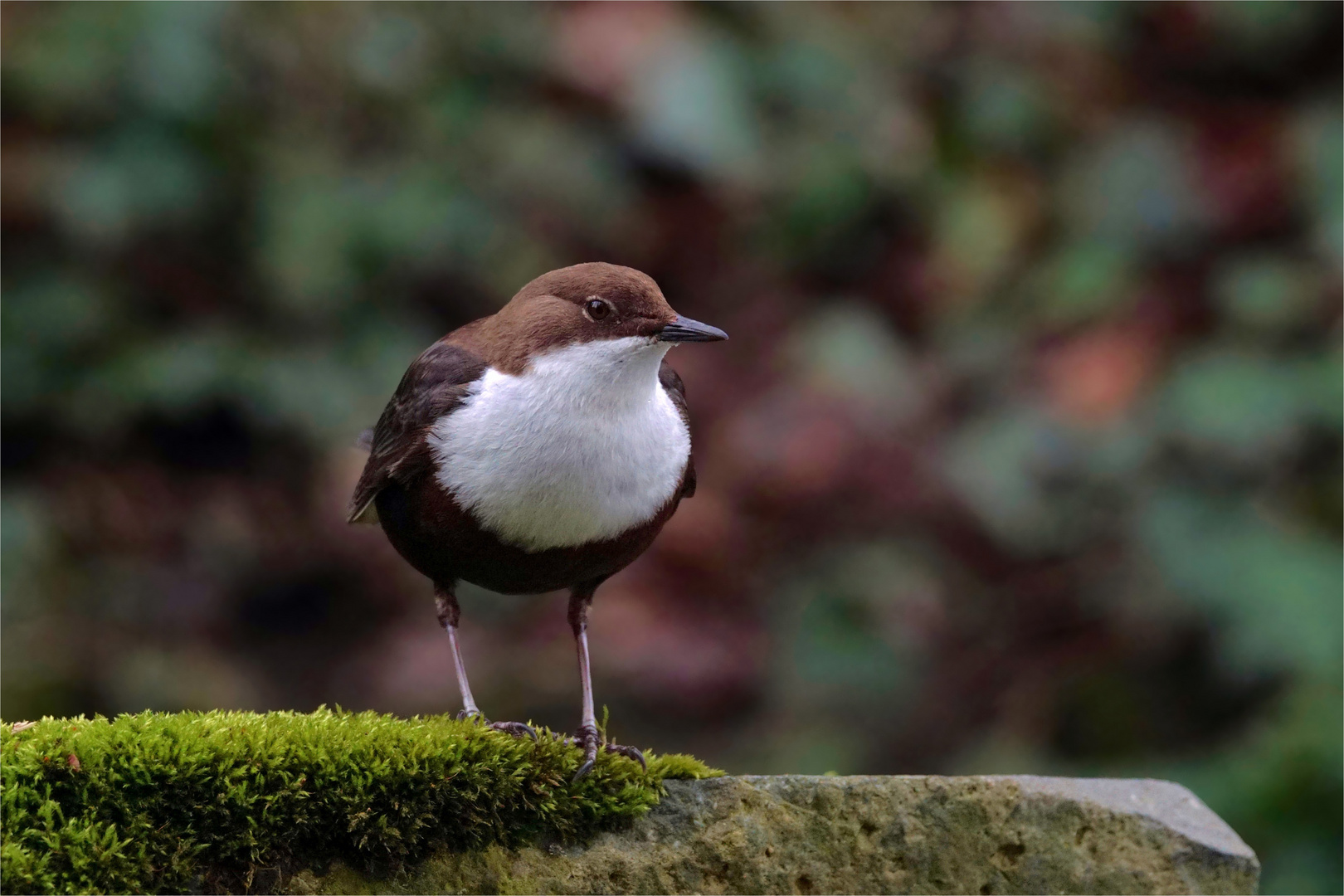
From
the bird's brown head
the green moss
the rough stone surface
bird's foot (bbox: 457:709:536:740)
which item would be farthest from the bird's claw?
the bird's brown head

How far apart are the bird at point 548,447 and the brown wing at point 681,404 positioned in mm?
84

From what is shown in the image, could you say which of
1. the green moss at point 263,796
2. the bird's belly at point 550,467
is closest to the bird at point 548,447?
the bird's belly at point 550,467

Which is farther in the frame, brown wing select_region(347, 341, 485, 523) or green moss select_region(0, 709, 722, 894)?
brown wing select_region(347, 341, 485, 523)

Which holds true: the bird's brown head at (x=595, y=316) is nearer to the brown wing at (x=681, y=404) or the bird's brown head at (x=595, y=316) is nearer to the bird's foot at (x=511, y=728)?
the brown wing at (x=681, y=404)

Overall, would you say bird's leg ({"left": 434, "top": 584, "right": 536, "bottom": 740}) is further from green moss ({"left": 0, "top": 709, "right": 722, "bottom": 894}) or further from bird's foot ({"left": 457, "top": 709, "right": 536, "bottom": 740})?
green moss ({"left": 0, "top": 709, "right": 722, "bottom": 894})

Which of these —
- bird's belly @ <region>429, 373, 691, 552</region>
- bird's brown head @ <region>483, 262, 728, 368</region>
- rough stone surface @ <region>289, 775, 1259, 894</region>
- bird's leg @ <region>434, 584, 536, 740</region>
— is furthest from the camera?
bird's leg @ <region>434, 584, 536, 740</region>

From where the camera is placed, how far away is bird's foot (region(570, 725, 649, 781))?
3408 millimetres

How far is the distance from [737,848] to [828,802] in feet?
0.81

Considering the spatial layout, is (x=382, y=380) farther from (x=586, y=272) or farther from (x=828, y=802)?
(x=828, y=802)

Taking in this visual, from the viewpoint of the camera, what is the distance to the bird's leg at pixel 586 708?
3.41m

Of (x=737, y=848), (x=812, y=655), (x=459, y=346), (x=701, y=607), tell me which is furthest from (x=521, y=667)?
(x=737, y=848)

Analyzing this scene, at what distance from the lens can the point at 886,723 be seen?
253 inches

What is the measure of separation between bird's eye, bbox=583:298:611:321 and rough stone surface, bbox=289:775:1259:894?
1212 millimetres

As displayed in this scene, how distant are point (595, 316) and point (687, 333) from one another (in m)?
0.26
